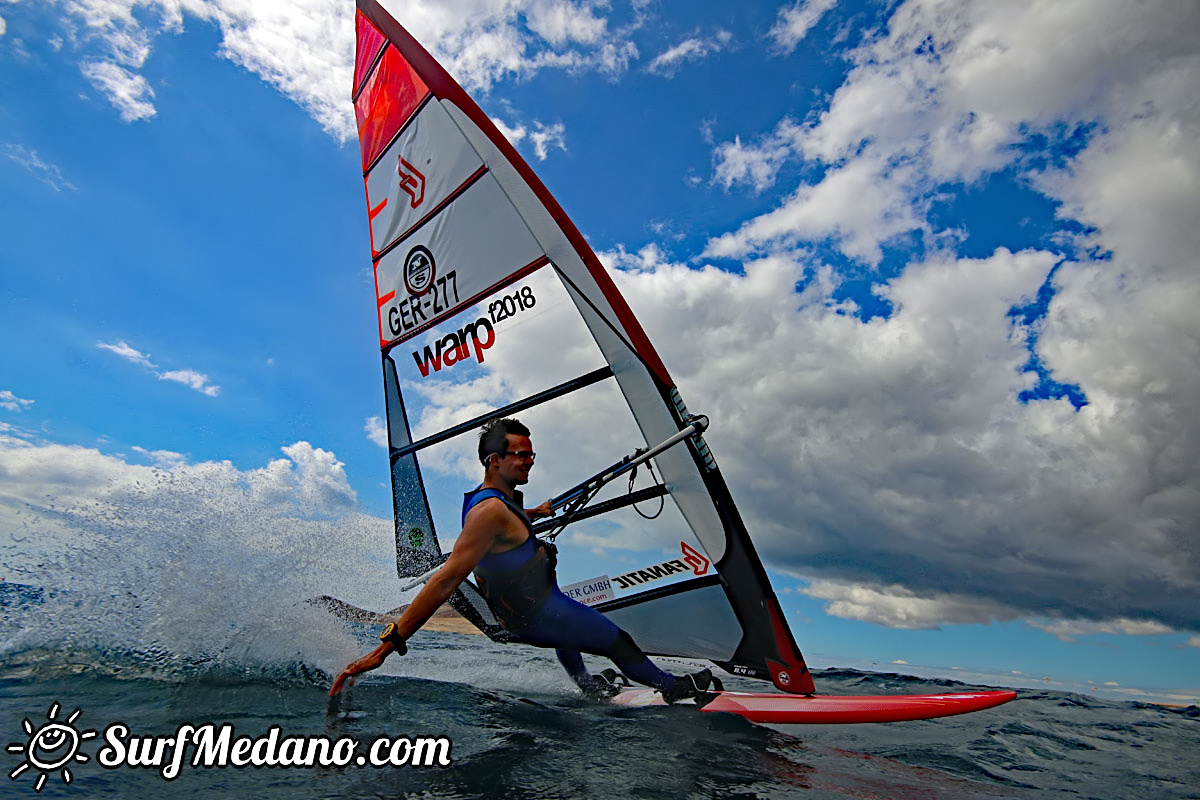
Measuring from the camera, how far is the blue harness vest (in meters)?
2.93

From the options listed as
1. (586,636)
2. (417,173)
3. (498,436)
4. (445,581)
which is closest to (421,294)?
(417,173)

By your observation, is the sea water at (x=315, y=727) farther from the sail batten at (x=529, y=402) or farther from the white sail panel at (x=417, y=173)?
the white sail panel at (x=417, y=173)

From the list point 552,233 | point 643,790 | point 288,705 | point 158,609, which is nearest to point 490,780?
point 643,790

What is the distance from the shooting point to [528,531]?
2.95 metres

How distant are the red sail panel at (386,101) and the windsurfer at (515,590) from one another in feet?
10.8

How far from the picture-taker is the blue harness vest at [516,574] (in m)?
2.93

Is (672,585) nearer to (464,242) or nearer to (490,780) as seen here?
(490,780)

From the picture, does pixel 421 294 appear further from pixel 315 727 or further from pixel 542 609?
pixel 315 727

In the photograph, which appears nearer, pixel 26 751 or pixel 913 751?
pixel 26 751

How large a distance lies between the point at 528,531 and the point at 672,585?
4.70 ft

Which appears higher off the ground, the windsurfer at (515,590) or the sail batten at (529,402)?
the sail batten at (529,402)

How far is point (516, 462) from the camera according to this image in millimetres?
2953

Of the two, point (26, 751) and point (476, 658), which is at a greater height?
point (26, 751)

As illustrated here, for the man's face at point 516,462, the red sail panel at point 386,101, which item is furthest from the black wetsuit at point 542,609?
the red sail panel at point 386,101
